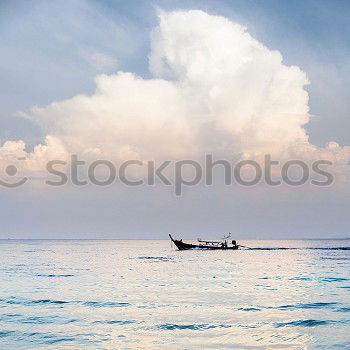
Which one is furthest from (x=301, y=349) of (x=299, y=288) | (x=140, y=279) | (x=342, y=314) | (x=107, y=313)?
(x=140, y=279)

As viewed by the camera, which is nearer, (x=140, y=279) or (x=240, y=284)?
(x=240, y=284)

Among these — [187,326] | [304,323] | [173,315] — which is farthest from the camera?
[173,315]

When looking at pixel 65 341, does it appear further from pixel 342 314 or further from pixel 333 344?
pixel 342 314

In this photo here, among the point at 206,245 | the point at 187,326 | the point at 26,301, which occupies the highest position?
the point at 206,245

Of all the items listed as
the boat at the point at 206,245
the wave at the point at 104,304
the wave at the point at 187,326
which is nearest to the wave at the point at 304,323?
the wave at the point at 187,326

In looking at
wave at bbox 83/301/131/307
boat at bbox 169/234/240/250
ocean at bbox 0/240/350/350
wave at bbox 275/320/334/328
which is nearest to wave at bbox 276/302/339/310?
ocean at bbox 0/240/350/350

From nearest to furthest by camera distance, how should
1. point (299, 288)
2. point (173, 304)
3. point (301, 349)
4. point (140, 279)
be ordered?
point (301, 349) → point (173, 304) → point (299, 288) → point (140, 279)

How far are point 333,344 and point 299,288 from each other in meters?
18.5

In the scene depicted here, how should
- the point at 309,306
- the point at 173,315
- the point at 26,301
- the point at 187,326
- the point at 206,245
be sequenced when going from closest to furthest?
the point at 187,326
the point at 173,315
the point at 309,306
the point at 26,301
the point at 206,245

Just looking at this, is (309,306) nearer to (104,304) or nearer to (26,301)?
(104,304)

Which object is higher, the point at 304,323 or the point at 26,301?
the point at 26,301

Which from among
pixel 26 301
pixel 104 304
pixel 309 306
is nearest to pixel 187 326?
pixel 104 304

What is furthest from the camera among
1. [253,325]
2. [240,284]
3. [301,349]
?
[240,284]

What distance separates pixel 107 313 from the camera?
22.9m
